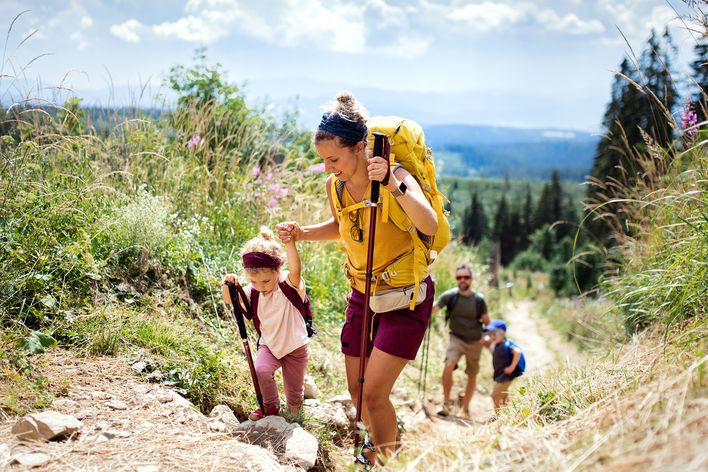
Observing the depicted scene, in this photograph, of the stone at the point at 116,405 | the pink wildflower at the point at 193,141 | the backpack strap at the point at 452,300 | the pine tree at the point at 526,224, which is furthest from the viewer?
the pine tree at the point at 526,224

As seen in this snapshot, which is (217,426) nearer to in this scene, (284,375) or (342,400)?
(284,375)

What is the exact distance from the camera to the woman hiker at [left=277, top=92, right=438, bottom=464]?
10.7ft

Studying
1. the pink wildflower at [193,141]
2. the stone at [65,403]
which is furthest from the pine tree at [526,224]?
the stone at [65,403]

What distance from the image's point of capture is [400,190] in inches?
123

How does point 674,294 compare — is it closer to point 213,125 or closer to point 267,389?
point 267,389

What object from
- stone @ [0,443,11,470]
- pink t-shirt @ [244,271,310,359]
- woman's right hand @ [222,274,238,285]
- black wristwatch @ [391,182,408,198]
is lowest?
stone @ [0,443,11,470]

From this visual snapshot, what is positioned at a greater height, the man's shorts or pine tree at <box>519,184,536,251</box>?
the man's shorts

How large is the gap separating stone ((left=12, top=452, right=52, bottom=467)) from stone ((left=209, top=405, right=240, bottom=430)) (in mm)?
1151

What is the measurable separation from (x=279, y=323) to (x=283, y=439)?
78cm

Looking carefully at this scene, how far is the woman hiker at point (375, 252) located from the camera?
10.7 ft

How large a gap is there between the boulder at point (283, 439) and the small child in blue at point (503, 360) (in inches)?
127

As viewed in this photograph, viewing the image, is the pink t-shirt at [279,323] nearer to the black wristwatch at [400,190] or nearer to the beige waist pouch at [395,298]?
the beige waist pouch at [395,298]

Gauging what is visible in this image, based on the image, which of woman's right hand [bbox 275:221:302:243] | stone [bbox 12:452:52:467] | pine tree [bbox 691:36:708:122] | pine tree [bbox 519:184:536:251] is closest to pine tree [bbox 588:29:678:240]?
pine tree [bbox 691:36:708:122]

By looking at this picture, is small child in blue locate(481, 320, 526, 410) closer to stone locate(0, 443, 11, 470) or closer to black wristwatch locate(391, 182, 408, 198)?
black wristwatch locate(391, 182, 408, 198)
